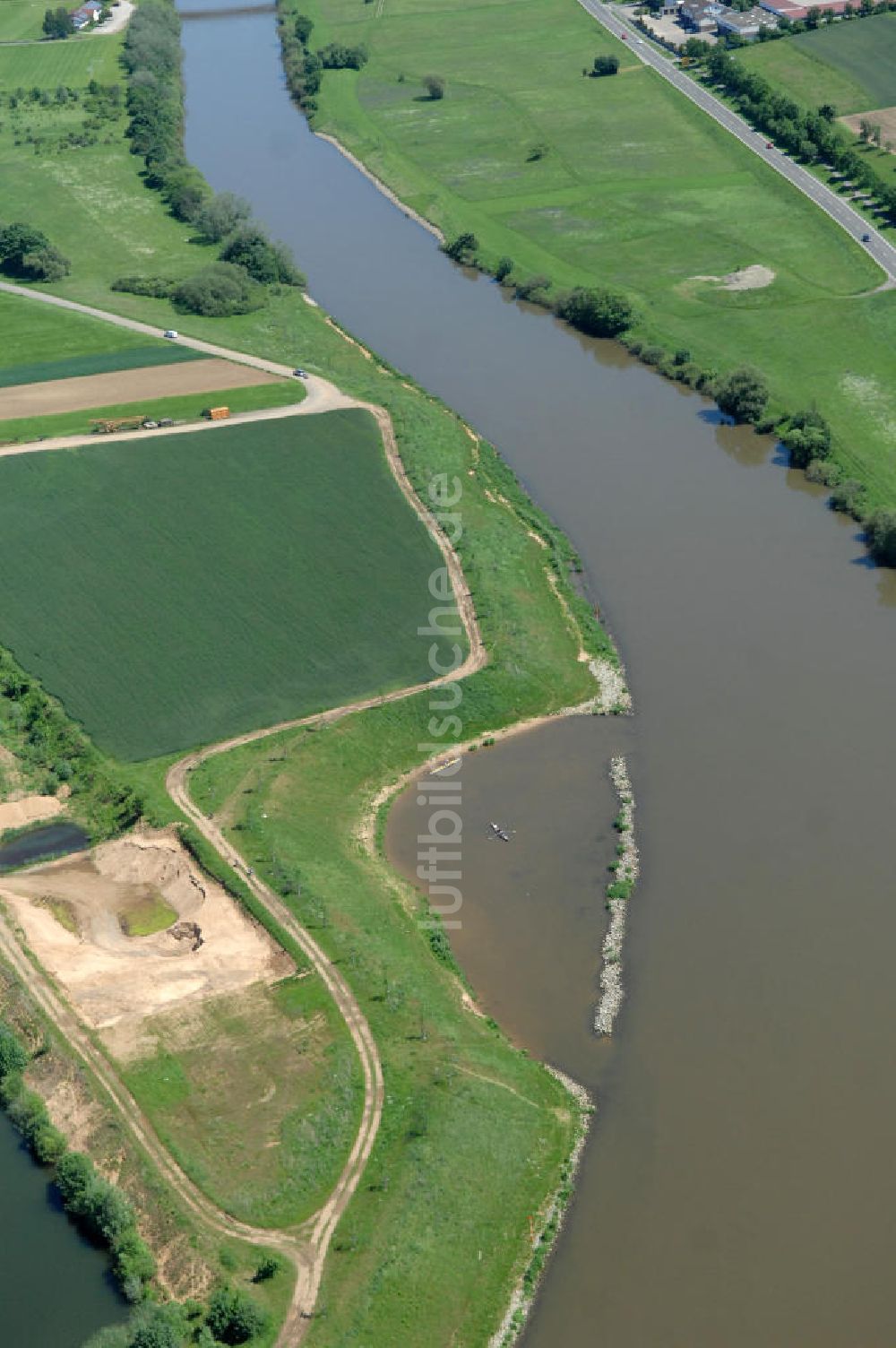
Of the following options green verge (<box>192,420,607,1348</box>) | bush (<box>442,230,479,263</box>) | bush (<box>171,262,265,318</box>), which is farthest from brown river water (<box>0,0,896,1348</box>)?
bush (<box>442,230,479,263</box>)

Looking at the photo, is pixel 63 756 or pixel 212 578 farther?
pixel 212 578

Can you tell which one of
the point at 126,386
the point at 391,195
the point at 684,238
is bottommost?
the point at 126,386

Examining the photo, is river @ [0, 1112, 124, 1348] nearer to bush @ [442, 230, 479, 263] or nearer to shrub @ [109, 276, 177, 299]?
shrub @ [109, 276, 177, 299]

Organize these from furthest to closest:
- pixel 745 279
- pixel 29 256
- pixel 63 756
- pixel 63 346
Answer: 1. pixel 745 279
2. pixel 29 256
3. pixel 63 346
4. pixel 63 756

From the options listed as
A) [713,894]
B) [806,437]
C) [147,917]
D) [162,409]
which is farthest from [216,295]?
[713,894]

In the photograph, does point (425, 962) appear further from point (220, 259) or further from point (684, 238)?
point (684, 238)

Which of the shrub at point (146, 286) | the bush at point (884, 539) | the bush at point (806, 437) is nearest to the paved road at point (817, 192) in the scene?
the bush at point (806, 437)

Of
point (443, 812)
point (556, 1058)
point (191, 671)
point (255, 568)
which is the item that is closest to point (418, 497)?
point (255, 568)
